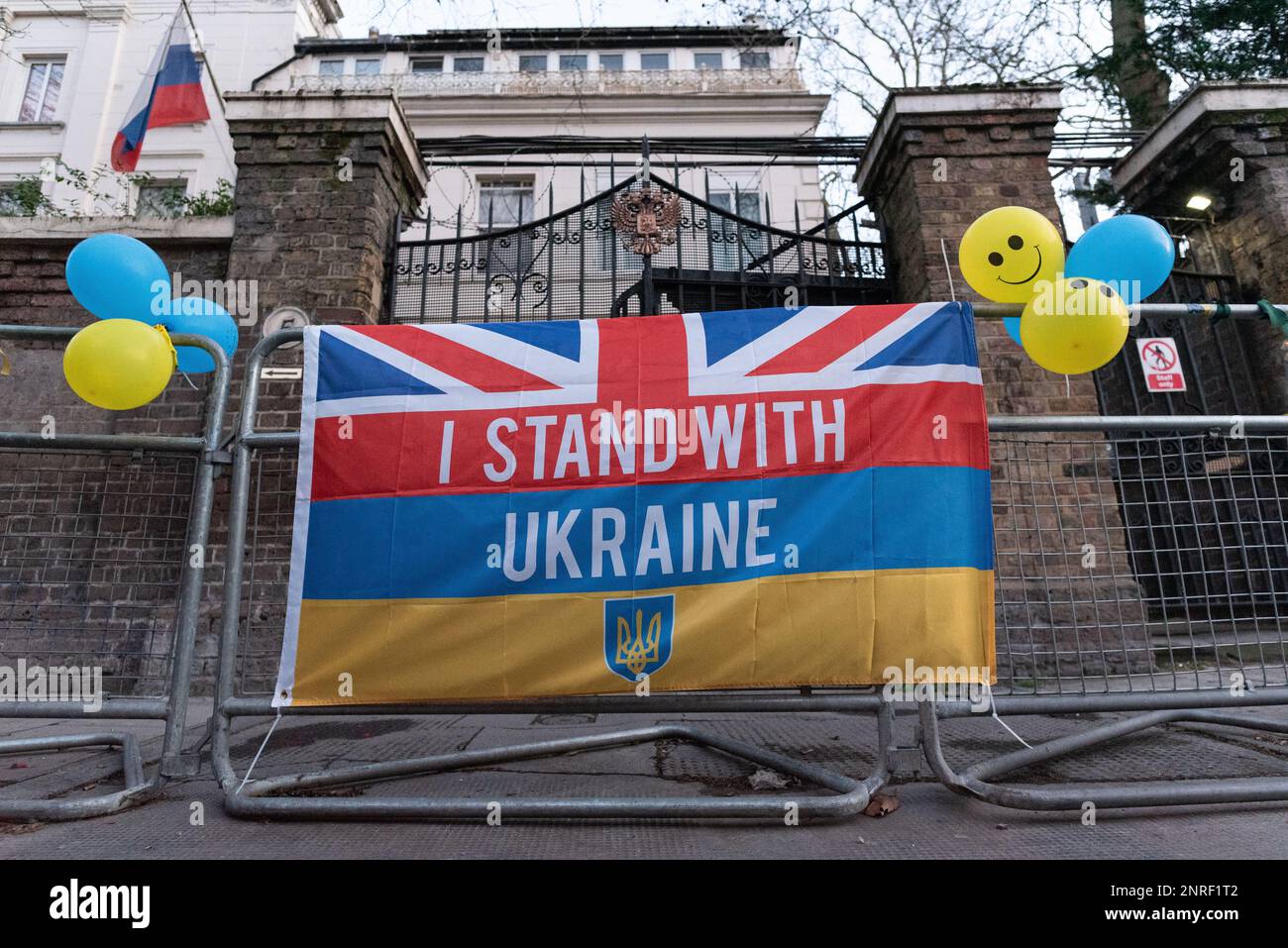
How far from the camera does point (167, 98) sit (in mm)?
7461

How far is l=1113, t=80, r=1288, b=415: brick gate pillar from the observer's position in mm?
5938

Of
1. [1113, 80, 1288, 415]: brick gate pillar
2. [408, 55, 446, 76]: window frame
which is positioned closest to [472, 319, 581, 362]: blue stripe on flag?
[1113, 80, 1288, 415]: brick gate pillar

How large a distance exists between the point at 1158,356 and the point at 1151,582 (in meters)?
3.29

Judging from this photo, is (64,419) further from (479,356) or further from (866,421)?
(866,421)

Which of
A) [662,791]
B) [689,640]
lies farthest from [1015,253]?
[662,791]

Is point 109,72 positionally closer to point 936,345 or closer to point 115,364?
point 115,364

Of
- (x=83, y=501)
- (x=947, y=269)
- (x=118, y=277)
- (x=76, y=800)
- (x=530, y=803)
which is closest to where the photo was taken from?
(x=530, y=803)

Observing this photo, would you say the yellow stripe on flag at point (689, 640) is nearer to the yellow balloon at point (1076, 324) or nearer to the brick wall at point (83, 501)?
the yellow balloon at point (1076, 324)

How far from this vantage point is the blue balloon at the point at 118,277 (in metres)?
3.03

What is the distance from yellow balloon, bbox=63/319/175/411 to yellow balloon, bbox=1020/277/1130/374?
12.3 ft

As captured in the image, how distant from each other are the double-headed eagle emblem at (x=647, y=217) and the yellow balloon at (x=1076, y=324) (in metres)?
4.10

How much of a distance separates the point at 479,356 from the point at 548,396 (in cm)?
37

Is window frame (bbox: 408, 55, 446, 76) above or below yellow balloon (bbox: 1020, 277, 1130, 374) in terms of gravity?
above

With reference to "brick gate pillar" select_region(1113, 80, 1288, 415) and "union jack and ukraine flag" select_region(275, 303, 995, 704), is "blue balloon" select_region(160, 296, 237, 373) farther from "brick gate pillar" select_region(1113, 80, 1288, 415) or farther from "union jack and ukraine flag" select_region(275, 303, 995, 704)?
"brick gate pillar" select_region(1113, 80, 1288, 415)
